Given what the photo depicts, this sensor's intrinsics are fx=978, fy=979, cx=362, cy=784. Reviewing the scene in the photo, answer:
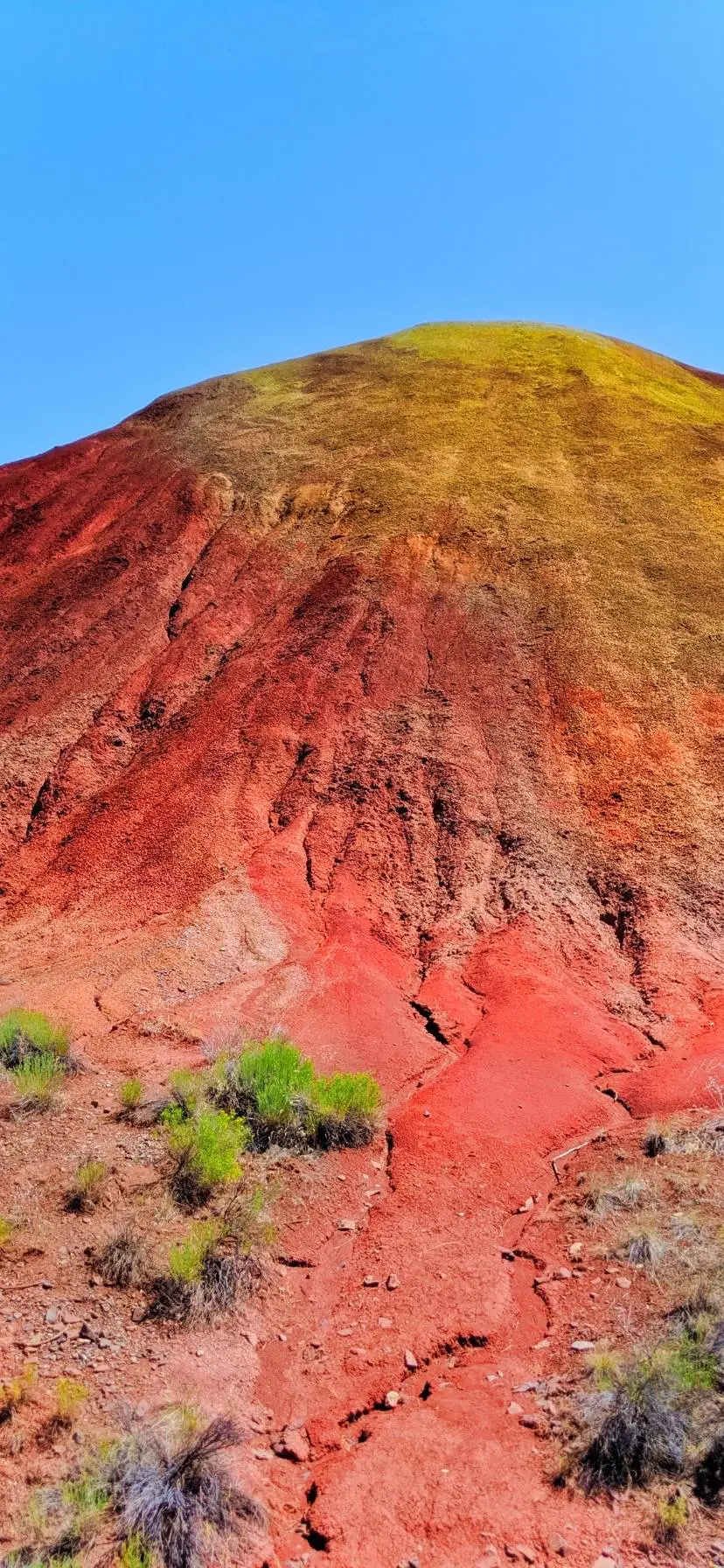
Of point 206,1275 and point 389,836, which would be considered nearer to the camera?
point 206,1275

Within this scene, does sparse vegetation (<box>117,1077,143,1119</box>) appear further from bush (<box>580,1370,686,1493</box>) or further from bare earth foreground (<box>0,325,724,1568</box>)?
bush (<box>580,1370,686,1493</box>)

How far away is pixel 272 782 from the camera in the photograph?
13.7 meters

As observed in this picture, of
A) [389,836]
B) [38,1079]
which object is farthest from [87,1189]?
[389,836]

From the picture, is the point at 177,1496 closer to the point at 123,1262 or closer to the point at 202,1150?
the point at 123,1262

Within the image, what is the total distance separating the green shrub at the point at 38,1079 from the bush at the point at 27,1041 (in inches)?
1.6

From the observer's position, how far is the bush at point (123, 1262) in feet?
18.7

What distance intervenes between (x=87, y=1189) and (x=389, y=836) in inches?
280

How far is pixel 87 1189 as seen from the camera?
20.9ft

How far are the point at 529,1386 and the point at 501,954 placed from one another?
6189mm

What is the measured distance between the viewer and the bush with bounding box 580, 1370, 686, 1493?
4.38m

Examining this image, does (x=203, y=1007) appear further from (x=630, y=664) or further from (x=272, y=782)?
(x=630, y=664)

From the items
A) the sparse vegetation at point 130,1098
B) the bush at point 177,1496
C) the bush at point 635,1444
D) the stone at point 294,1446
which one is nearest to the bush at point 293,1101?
the sparse vegetation at point 130,1098

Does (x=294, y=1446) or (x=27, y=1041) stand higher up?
(x=27, y=1041)

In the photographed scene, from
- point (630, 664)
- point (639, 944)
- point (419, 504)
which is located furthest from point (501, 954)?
point (419, 504)
